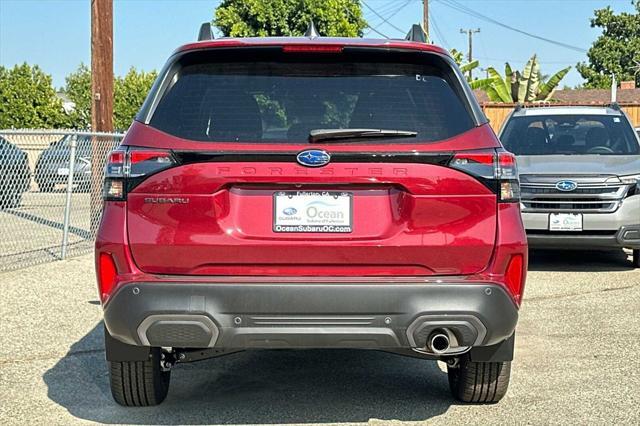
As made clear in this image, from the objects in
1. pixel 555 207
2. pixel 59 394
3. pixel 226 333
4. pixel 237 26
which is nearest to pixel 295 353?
pixel 59 394

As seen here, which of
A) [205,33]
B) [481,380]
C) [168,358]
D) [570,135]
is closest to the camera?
[168,358]

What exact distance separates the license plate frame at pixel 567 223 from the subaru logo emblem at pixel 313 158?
563 cm

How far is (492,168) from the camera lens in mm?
3889

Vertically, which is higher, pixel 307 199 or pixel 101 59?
pixel 101 59

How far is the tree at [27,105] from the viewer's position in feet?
132

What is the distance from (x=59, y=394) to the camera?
503 cm

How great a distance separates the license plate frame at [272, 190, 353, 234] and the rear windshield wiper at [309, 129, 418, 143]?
0.24m

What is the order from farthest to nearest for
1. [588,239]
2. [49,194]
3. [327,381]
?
1. [49,194]
2. [588,239]
3. [327,381]

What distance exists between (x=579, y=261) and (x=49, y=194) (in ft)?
22.1

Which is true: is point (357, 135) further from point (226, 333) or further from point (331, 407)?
point (331, 407)

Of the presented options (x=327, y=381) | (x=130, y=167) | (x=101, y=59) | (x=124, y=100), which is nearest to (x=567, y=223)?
(x=327, y=381)

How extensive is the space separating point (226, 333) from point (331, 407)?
46.2 inches

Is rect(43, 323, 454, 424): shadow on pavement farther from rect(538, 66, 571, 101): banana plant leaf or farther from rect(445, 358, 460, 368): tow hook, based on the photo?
rect(538, 66, 571, 101): banana plant leaf

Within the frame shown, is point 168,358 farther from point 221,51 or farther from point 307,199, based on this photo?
point 221,51
